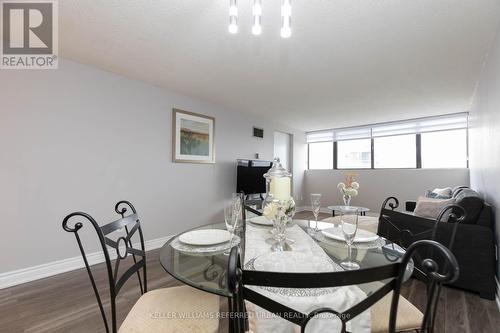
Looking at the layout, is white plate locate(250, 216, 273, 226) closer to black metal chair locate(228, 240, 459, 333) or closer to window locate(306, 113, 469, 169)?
black metal chair locate(228, 240, 459, 333)

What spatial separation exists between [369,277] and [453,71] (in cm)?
328

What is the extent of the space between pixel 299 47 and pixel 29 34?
246 centimetres

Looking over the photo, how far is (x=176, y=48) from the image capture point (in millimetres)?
2277

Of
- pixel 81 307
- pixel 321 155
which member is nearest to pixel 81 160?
pixel 81 307

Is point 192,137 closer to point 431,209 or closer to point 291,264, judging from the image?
point 291,264

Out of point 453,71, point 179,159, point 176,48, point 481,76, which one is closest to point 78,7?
point 176,48

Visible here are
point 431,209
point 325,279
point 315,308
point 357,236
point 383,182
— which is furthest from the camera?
point 383,182

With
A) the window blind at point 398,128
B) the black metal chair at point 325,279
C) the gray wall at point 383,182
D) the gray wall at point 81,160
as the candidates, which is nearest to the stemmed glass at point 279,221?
the black metal chair at point 325,279

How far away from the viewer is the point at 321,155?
6613mm

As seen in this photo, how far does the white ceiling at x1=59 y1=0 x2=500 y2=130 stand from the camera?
1725 millimetres

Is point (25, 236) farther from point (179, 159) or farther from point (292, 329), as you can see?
point (292, 329)

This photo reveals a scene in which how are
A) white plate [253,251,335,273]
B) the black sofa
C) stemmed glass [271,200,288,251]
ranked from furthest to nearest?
the black sofa
stemmed glass [271,200,288,251]
white plate [253,251,335,273]

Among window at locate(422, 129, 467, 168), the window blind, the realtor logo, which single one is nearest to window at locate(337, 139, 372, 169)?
the window blind

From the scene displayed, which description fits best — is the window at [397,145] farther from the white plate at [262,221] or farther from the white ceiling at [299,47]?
the white plate at [262,221]
